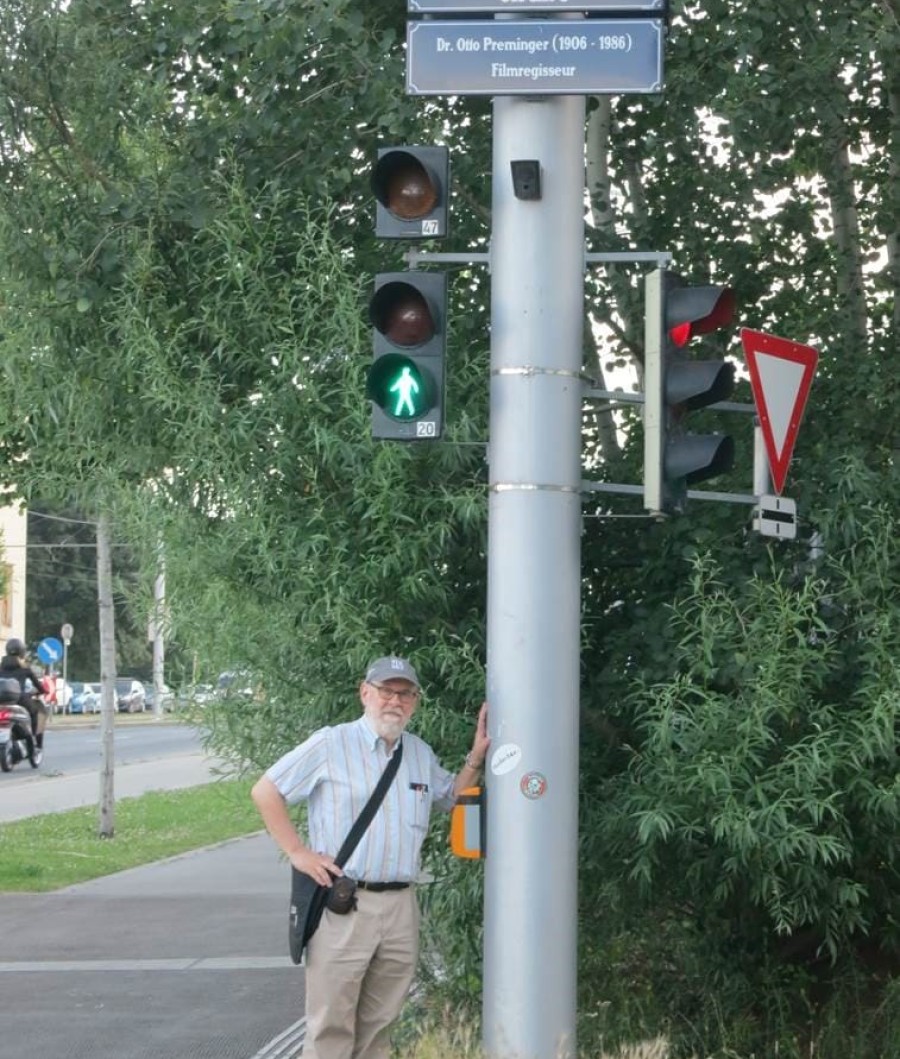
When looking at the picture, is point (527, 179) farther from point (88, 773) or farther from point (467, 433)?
point (88, 773)

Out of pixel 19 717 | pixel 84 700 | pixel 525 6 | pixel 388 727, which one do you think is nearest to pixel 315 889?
pixel 388 727

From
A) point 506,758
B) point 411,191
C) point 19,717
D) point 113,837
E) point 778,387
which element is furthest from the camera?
point 19,717

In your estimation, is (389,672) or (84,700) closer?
(389,672)

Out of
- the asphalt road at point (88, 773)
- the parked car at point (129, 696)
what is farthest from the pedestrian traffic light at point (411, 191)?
the parked car at point (129, 696)

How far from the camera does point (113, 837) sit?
20.6 metres

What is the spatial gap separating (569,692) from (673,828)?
1056mm

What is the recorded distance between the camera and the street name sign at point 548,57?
7008mm

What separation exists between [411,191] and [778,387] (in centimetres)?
162

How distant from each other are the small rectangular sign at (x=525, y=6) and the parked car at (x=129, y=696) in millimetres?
69811

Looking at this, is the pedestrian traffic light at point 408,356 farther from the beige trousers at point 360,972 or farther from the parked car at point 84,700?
the parked car at point 84,700

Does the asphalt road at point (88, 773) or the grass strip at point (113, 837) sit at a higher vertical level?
the grass strip at point (113, 837)

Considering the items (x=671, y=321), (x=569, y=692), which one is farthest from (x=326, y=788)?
(x=671, y=321)

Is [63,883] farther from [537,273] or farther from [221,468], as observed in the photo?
[537,273]

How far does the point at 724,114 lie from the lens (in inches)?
360
